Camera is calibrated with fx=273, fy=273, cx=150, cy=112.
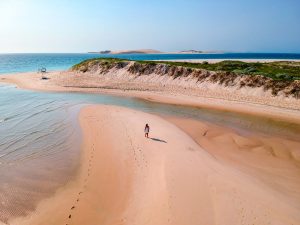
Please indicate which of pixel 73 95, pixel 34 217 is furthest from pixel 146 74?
pixel 34 217

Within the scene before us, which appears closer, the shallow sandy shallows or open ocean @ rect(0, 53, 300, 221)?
the shallow sandy shallows

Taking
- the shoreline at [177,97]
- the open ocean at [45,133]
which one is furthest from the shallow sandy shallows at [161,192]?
the shoreline at [177,97]

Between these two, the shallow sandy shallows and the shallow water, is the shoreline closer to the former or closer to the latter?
the shallow water

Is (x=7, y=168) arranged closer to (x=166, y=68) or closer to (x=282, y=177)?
(x=282, y=177)

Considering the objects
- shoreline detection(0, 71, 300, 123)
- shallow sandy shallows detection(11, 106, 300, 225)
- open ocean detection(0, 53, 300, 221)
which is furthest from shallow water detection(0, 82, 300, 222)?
shoreline detection(0, 71, 300, 123)

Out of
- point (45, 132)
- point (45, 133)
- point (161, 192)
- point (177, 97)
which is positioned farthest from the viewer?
point (177, 97)

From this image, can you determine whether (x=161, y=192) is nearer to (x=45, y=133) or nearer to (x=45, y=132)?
(x=45, y=133)

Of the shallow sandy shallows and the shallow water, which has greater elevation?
the shallow sandy shallows

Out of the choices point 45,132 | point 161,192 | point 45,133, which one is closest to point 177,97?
point 45,132
